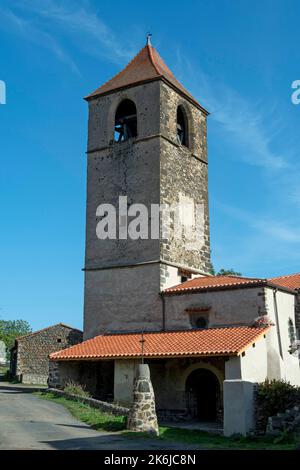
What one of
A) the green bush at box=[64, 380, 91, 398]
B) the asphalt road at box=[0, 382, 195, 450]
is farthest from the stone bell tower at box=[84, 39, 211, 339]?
the asphalt road at box=[0, 382, 195, 450]

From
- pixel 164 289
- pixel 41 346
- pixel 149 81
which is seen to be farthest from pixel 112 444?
pixel 41 346

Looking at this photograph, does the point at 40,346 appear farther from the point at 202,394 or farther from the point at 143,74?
the point at 143,74

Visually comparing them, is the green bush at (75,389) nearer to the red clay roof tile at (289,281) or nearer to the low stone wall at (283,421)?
the low stone wall at (283,421)

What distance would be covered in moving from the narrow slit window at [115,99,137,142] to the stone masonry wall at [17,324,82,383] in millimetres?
14295

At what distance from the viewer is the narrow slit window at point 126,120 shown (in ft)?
82.8

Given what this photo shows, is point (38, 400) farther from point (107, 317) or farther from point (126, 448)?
point (126, 448)

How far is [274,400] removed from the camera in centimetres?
1597

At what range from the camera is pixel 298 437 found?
13383 millimetres

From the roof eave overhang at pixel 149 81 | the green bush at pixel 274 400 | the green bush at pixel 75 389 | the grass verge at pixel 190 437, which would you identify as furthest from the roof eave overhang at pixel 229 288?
the roof eave overhang at pixel 149 81

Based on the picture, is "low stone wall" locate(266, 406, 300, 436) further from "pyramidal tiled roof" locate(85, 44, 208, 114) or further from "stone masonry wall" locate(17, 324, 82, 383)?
"stone masonry wall" locate(17, 324, 82, 383)

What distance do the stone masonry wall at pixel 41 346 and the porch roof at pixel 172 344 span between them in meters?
12.4

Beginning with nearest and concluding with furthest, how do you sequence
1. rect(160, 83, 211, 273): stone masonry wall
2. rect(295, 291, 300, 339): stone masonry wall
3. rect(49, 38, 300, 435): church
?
rect(49, 38, 300, 435): church < rect(295, 291, 300, 339): stone masonry wall < rect(160, 83, 211, 273): stone masonry wall

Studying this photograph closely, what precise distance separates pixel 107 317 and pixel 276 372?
8078 millimetres

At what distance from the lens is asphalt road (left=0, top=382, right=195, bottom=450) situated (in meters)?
10.7
